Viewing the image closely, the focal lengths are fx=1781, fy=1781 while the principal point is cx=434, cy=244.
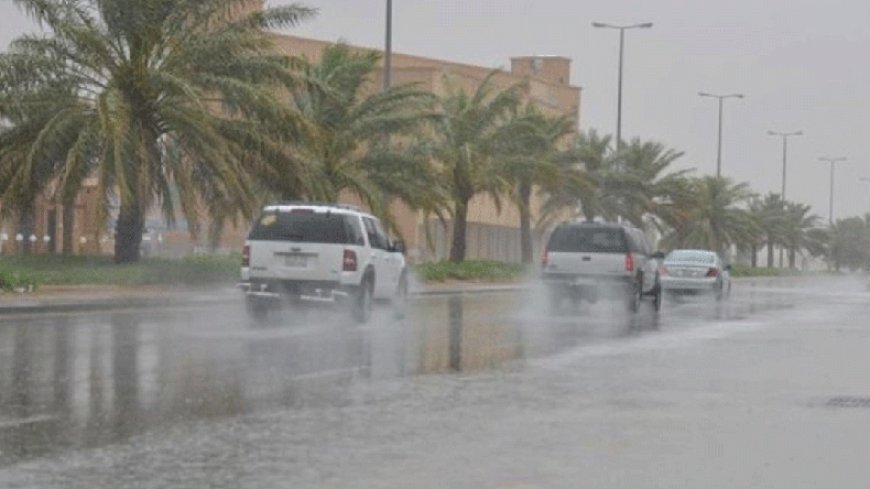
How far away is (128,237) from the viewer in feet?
139

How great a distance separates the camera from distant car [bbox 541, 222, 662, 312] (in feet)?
129

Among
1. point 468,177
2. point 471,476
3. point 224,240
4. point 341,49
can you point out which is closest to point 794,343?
point 471,476

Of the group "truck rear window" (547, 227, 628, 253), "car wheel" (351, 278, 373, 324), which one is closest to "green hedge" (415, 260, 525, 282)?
"truck rear window" (547, 227, 628, 253)

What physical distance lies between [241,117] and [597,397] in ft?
86.6

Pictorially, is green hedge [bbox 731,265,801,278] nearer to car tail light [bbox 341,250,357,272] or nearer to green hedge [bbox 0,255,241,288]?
green hedge [bbox 0,255,241,288]

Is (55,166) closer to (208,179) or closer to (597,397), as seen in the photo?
(208,179)

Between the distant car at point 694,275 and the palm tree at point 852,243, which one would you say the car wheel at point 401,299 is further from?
the palm tree at point 852,243

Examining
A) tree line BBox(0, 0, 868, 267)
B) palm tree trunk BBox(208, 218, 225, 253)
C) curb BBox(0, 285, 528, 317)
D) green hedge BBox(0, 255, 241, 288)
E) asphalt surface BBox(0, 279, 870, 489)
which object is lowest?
curb BBox(0, 285, 528, 317)

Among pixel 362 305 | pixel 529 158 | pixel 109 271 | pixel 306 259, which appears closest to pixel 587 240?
pixel 109 271

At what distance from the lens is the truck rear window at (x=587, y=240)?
3988 centimetres

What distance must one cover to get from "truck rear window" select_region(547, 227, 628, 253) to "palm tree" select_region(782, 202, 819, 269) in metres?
91.8

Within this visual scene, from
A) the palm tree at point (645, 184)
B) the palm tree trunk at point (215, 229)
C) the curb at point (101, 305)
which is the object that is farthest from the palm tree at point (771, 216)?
the curb at point (101, 305)

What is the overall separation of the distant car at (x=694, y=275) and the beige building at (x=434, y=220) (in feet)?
34.1

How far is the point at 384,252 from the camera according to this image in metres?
32.0
